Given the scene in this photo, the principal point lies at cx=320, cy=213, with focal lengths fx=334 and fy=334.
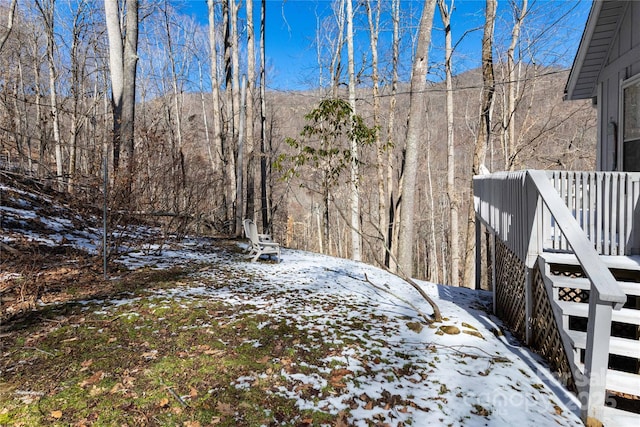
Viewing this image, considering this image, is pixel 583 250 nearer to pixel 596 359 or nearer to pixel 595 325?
pixel 595 325

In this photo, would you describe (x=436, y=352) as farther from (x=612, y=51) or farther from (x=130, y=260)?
(x=612, y=51)

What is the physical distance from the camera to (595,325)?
2.50 meters

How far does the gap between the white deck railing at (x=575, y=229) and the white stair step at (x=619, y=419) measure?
8cm

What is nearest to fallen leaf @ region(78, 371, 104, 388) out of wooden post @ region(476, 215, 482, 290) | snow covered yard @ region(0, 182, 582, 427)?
snow covered yard @ region(0, 182, 582, 427)

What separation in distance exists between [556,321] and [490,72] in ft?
31.0

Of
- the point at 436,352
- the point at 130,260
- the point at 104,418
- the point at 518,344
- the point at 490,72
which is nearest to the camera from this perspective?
the point at 104,418

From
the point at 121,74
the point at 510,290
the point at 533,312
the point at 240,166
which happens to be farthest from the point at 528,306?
the point at 121,74

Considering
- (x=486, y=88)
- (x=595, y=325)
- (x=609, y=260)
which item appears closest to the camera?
(x=595, y=325)

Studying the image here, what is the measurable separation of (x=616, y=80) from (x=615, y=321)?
493 centimetres

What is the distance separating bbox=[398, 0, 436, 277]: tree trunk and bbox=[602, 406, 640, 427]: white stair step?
541 centimetres

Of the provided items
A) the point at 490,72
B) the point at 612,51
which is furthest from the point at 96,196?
the point at 490,72

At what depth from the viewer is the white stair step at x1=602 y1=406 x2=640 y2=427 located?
254cm

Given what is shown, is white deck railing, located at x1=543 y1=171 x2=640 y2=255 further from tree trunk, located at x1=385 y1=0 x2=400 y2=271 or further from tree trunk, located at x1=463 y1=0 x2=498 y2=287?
tree trunk, located at x1=385 y1=0 x2=400 y2=271

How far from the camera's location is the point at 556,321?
323 cm
